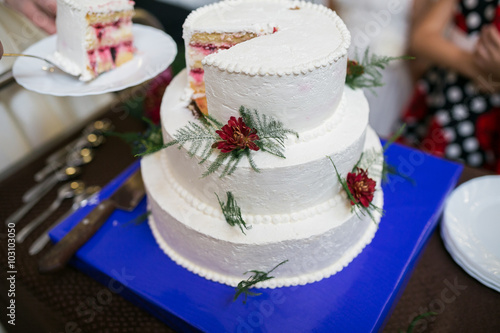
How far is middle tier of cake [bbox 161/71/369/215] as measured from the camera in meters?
1.50

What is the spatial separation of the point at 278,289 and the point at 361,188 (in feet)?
1.96

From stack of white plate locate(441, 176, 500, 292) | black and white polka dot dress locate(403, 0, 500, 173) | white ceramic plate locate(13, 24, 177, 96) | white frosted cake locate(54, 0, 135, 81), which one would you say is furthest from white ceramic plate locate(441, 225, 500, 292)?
white frosted cake locate(54, 0, 135, 81)

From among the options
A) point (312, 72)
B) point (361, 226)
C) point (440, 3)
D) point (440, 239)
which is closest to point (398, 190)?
point (440, 239)

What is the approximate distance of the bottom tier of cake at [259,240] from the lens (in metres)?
1.60

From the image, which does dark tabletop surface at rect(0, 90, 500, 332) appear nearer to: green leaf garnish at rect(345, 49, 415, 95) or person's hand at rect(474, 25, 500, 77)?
green leaf garnish at rect(345, 49, 415, 95)

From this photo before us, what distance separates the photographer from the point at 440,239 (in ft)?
6.71

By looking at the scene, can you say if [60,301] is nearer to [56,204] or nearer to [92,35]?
[56,204]

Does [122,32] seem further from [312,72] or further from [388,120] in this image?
[388,120]

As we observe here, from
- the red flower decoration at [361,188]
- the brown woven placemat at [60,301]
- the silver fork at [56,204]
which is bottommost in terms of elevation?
the brown woven placemat at [60,301]

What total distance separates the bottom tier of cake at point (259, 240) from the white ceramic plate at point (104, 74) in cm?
48

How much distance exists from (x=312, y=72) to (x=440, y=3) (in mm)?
2011

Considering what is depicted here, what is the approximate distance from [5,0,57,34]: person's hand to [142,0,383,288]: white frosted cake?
853 millimetres

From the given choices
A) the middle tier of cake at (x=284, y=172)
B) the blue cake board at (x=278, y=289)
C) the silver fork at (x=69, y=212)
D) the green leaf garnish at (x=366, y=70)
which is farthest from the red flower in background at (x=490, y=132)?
the silver fork at (x=69, y=212)

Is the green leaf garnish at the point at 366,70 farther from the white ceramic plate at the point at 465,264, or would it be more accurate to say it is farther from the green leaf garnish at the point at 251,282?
the green leaf garnish at the point at 251,282
